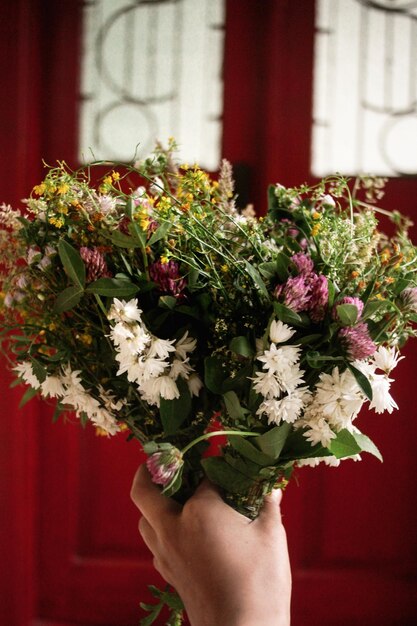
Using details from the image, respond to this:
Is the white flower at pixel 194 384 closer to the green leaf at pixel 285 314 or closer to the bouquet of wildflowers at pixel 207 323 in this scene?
the bouquet of wildflowers at pixel 207 323

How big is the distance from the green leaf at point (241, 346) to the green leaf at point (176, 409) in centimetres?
8

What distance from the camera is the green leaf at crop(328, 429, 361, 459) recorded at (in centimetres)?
71

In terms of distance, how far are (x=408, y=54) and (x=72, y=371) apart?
1.28 m

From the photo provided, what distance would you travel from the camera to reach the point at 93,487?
5.67 ft

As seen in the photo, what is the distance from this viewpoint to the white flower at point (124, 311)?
2.22 ft

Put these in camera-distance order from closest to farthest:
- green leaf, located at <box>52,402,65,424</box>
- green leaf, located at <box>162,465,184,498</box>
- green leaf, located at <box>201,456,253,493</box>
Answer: green leaf, located at <box>162,465,184,498</box> < green leaf, located at <box>201,456,253,493</box> < green leaf, located at <box>52,402,65,424</box>

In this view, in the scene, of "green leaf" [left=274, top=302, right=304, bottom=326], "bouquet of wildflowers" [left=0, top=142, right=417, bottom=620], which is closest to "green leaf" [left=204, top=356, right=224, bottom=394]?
"bouquet of wildflowers" [left=0, top=142, right=417, bottom=620]

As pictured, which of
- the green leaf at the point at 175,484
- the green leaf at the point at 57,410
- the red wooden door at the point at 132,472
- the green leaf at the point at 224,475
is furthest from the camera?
the red wooden door at the point at 132,472

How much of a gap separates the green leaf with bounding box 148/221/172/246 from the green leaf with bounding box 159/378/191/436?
164 mm

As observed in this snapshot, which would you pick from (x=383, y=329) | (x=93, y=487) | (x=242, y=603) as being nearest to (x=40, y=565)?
(x=93, y=487)

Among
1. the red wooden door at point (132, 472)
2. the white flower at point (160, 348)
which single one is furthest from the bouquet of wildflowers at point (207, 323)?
the red wooden door at point (132, 472)

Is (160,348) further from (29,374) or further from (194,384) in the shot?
(29,374)

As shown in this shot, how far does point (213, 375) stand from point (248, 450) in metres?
0.09

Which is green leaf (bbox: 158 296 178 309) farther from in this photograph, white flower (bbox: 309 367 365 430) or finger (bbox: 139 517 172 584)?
finger (bbox: 139 517 172 584)
